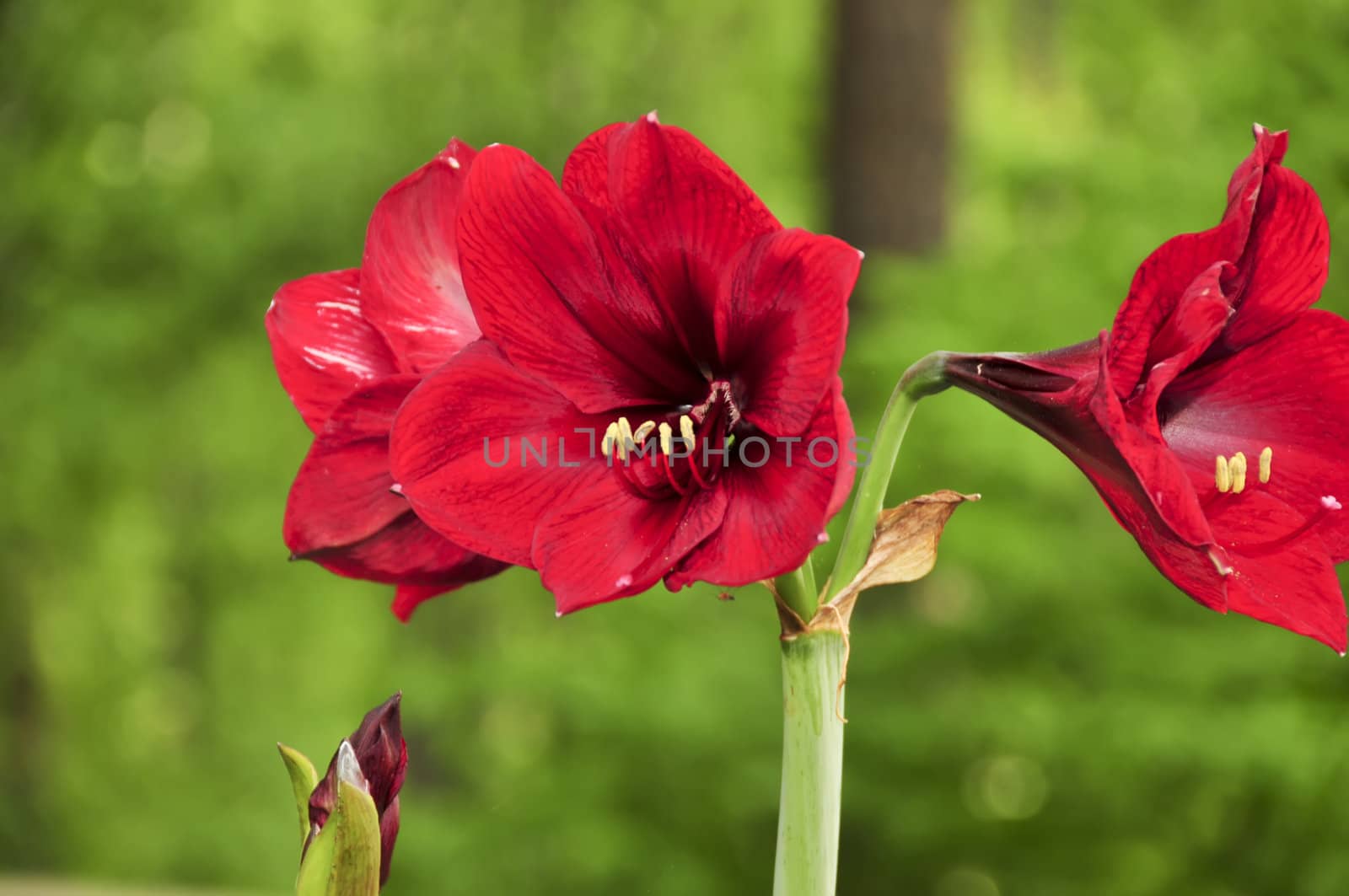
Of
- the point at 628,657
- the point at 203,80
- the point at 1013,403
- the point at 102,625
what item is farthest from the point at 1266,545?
the point at 102,625

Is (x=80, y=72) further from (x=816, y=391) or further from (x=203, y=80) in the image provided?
(x=816, y=391)

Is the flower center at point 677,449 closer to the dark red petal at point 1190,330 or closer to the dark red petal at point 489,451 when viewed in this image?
the dark red petal at point 489,451

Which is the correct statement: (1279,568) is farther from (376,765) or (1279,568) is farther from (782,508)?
(376,765)

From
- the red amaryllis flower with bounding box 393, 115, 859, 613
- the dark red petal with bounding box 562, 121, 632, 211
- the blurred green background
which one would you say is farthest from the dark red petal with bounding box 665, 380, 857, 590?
the blurred green background

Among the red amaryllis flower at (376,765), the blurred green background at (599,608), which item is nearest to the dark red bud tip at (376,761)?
the red amaryllis flower at (376,765)

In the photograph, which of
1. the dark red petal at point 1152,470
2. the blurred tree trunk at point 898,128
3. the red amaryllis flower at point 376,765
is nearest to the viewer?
the dark red petal at point 1152,470
